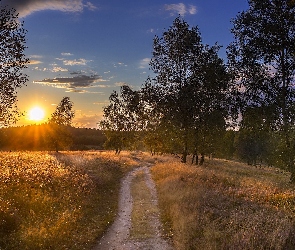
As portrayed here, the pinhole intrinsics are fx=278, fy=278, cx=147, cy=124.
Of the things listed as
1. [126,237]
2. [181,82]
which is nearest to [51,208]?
[126,237]

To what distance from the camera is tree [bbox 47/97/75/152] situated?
6812 centimetres

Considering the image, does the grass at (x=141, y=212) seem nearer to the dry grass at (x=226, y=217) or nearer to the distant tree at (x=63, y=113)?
the dry grass at (x=226, y=217)

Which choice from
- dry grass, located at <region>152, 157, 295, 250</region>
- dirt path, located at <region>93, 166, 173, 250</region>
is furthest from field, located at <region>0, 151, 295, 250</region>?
dirt path, located at <region>93, 166, 173, 250</region>

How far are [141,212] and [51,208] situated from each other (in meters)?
5.10

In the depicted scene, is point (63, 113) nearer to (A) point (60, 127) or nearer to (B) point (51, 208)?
(A) point (60, 127)

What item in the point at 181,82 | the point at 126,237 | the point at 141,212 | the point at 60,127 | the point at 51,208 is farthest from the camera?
the point at 60,127

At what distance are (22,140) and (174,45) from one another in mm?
107271

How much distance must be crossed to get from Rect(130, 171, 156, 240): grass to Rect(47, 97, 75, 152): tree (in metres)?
47.3

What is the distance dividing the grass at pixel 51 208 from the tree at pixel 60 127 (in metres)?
47.1

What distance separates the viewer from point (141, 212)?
16438 mm

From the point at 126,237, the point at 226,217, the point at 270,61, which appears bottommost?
the point at 126,237

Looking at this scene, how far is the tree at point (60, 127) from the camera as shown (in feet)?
224

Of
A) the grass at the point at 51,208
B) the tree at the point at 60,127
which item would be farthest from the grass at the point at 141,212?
the tree at the point at 60,127

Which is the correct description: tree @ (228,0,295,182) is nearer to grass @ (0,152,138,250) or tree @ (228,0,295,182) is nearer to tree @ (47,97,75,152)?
grass @ (0,152,138,250)
